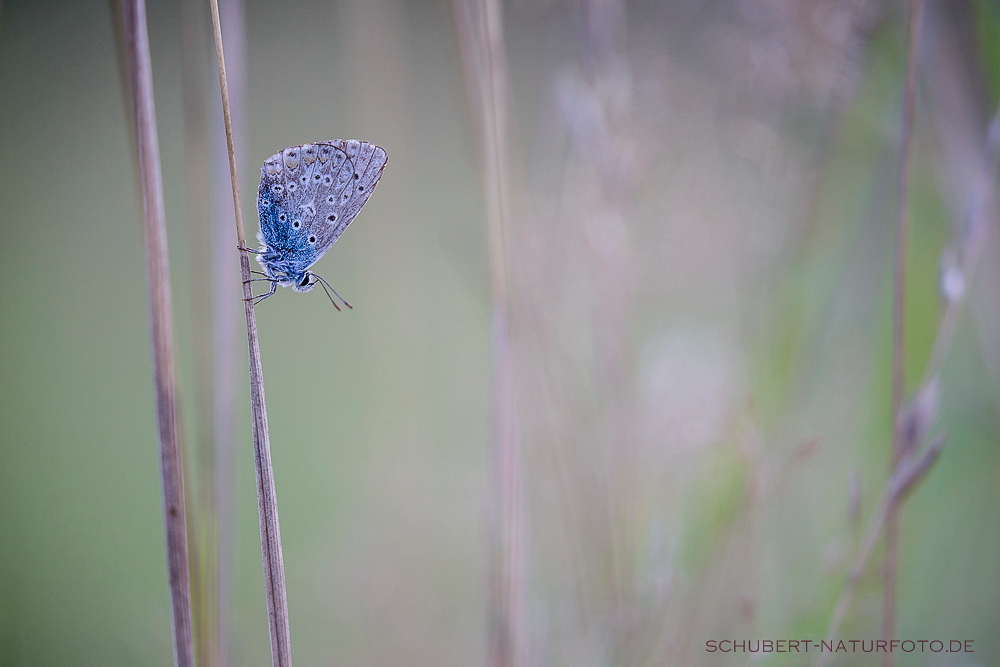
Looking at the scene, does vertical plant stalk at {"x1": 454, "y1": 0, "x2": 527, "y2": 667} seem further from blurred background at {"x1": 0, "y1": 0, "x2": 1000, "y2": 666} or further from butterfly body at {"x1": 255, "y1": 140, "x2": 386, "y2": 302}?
butterfly body at {"x1": 255, "y1": 140, "x2": 386, "y2": 302}

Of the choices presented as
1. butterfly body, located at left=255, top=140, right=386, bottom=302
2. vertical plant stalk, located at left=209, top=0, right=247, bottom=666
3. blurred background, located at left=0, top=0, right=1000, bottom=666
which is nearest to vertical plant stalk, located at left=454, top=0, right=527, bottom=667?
blurred background, located at left=0, top=0, right=1000, bottom=666

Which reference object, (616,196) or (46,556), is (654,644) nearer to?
(616,196)

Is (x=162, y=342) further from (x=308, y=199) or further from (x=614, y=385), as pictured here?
(x=614, y=385)

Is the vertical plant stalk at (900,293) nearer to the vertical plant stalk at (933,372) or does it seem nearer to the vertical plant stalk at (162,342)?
the vertical plant stalk at (933,372)

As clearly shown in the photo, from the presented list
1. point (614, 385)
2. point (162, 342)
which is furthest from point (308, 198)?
point (614, 385)

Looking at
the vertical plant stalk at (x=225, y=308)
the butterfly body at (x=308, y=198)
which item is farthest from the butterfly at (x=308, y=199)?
the vertical plant stalk at (x=225, y=308)

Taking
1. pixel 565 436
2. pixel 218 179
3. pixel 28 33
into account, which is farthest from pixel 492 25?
pixel 28 33
